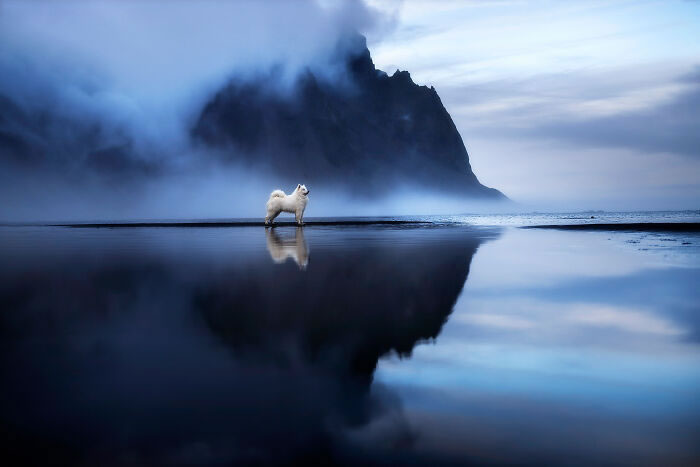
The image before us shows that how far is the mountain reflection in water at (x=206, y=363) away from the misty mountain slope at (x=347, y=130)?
12294 centimetres

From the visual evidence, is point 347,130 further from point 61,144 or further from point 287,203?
point 287,203

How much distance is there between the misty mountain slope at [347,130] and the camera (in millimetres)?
129750

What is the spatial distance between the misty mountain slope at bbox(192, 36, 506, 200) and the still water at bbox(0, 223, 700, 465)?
124 metres

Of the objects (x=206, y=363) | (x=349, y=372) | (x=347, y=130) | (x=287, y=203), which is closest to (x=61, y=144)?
(x=347, y=130)

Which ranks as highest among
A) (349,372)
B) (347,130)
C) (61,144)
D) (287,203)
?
(347,130)

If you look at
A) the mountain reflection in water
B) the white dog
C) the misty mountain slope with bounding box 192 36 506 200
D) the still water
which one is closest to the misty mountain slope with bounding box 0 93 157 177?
the misty mountain slope with bounding box 192 36 506 200

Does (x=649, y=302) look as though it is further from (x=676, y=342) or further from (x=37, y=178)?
(x=37, y=178)

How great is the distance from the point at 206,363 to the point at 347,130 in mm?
145301

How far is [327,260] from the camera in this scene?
35.6 ft

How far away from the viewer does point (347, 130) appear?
14662cm

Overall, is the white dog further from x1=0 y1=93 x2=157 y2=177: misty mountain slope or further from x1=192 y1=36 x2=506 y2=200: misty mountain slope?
x1=192 y1=36 x2=506 y2=200: misty mountain slope

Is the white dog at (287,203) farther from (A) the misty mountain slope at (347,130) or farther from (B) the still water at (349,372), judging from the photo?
(A) the misty mountain slope at (347,130)

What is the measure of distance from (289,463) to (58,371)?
2.02 m

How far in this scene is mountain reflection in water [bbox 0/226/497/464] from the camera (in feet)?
8.56
